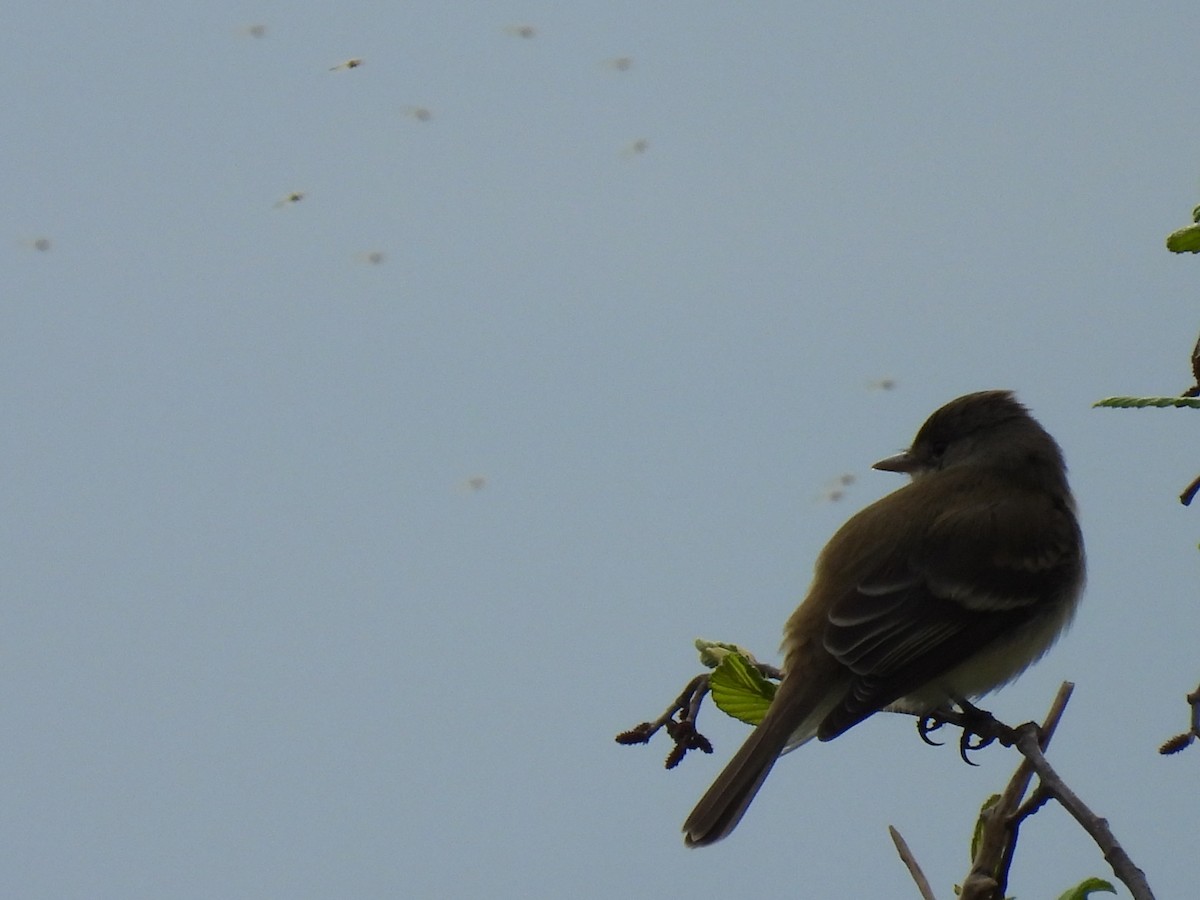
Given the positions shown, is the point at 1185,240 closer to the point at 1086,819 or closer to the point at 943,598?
the point at 1086,819

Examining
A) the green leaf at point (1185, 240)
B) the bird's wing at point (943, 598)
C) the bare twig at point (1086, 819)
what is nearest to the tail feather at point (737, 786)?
the bird's wing at point (943, 598)

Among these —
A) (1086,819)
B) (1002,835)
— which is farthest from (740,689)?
(1086,819)

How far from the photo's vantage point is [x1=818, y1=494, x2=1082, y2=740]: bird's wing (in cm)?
525

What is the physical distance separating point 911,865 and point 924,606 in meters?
2.96

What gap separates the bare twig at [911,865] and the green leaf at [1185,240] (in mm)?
1240

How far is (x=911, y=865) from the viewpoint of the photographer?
2.60 meters

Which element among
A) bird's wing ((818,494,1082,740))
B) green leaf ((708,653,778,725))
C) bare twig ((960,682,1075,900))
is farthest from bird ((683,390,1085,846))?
bare twig ((960,682,1075,900))

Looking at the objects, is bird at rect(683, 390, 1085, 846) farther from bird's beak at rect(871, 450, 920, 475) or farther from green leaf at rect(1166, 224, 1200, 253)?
green leaf at rect(1166, 224, 1200, 253)

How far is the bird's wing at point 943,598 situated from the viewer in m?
5.25

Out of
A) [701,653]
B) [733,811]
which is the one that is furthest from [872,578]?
[701,653]

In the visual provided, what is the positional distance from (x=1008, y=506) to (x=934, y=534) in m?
0.53

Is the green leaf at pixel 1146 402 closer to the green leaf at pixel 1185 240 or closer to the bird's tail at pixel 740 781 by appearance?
the green leaf at pixel 1185 240

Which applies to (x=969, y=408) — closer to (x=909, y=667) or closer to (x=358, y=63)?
(x=909, y=667)

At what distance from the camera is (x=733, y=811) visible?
4.44 metres
